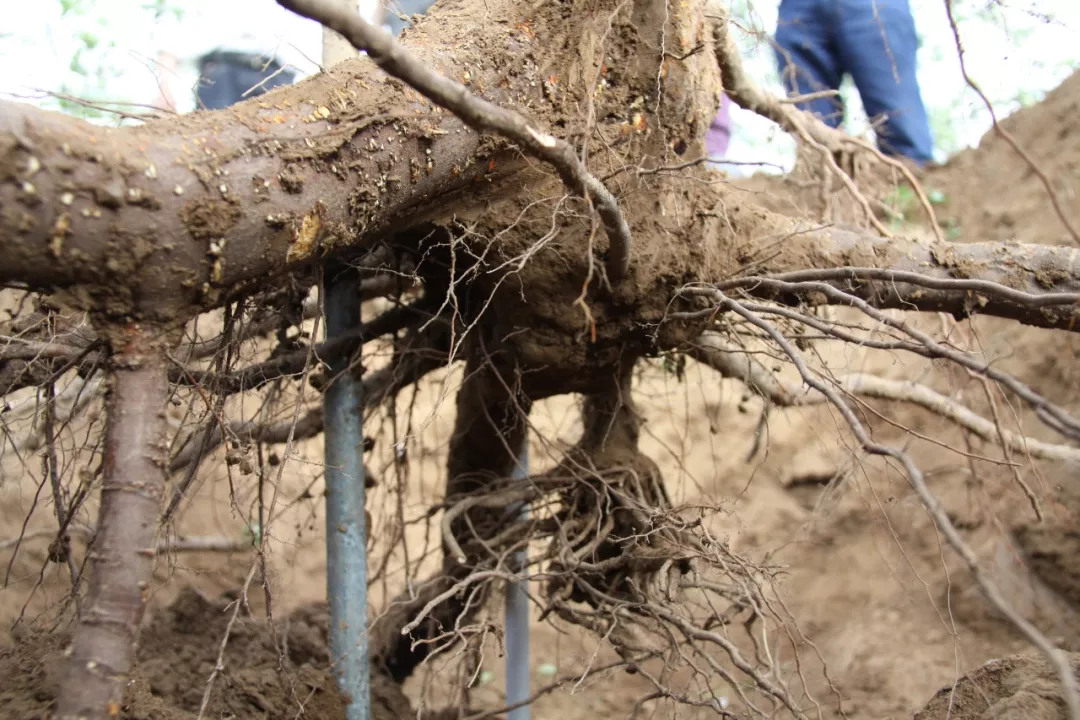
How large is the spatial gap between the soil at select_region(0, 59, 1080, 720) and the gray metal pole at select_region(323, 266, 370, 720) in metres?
0.25

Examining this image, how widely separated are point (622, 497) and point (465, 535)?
0.51 meters

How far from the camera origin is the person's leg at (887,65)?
4.66 m

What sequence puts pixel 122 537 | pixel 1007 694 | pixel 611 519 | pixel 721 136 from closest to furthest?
pixel 122 537 < pixel 1007 694 < pixel 611 519 < pixel 721 136

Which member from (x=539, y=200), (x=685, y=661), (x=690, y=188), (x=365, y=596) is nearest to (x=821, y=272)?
(x=690, y=188)

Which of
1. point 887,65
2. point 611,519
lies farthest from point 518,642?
point 887,65

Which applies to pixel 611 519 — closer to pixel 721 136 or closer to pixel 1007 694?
pixel 1007 694

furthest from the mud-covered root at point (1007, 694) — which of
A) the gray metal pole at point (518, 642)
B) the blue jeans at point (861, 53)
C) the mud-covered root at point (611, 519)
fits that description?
the blue jeans at point (861, 53)

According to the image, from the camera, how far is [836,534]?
442cm

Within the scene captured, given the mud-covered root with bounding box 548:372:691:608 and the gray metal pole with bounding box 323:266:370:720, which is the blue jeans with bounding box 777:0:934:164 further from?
the gray metal pole with bounding box 323:266:370:720

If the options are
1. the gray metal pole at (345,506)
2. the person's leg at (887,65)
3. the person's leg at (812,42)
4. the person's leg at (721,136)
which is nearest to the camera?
the gray metal pole at (345,506)

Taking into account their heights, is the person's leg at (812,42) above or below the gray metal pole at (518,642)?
above

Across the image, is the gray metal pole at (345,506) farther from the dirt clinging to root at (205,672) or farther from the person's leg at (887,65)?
the person's leg at (887,65)

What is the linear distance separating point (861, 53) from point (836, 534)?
2554 millimetres

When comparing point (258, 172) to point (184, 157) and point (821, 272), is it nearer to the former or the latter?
point (184, 157)
